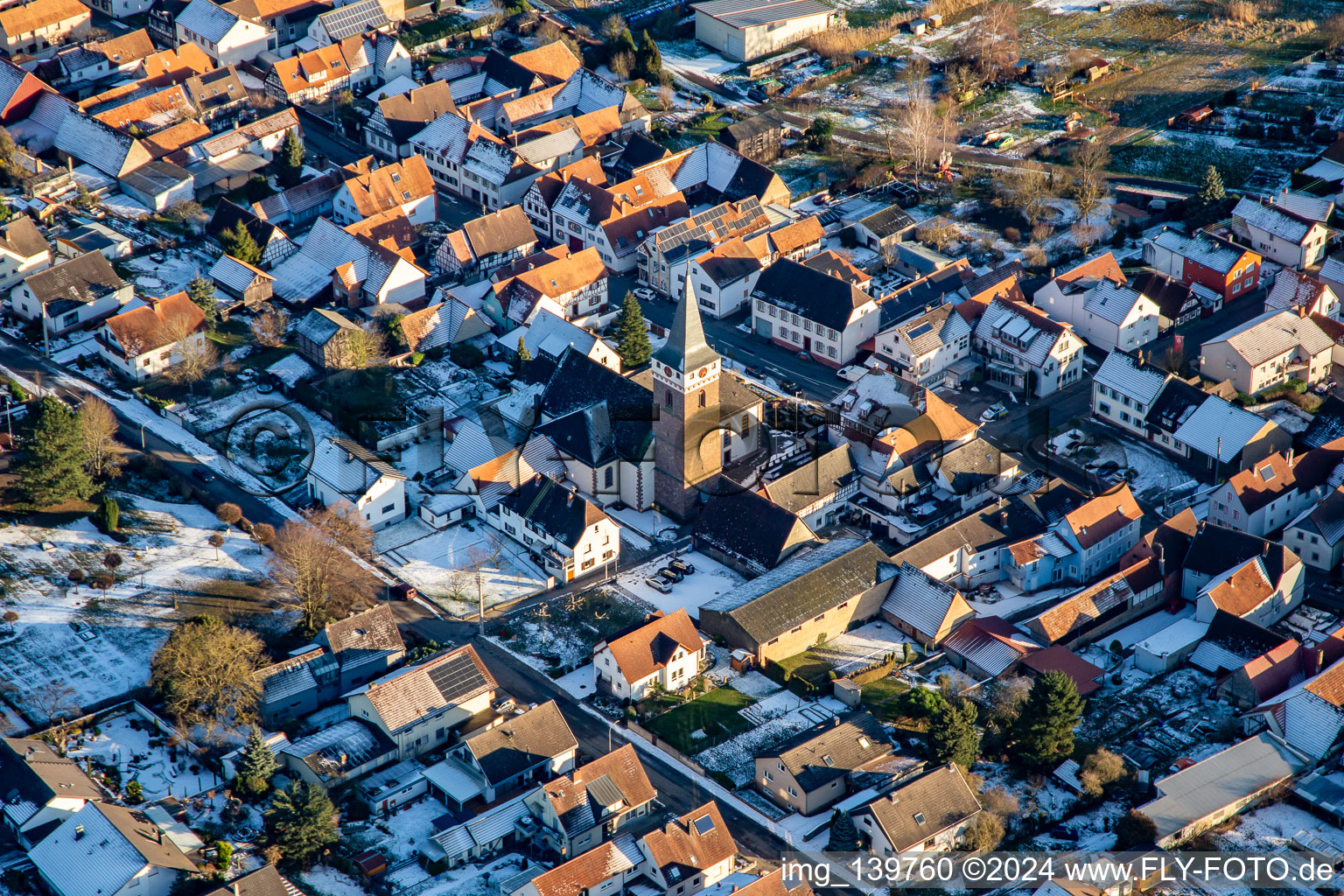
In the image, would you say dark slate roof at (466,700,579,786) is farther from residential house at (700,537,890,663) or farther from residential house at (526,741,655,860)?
residential house at (700,537,890,663)

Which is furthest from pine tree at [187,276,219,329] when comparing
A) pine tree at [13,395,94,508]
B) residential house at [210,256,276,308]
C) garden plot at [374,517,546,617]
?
garden plot at [374,517,546,617]

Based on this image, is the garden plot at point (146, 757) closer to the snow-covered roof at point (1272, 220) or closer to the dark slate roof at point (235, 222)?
the dark slate roof at point (235, 222)

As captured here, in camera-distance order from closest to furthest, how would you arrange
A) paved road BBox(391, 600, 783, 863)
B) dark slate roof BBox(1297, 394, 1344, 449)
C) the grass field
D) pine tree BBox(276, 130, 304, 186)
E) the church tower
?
1. paved road BBox(391, 600, 783, 863)
2. the grass field
3. the church tower
4. dark slate roof BBox(1297, 394, 1344, 449)
5. pine tree BBox(276, 130, 304, 186)

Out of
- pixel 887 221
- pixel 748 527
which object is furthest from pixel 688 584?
pixel 887 221

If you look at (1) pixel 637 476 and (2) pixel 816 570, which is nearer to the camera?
(2) pixel 816 570

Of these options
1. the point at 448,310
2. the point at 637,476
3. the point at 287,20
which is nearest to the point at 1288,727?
the point at 637,476

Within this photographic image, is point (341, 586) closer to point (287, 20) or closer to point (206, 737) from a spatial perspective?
point (206, 737)
